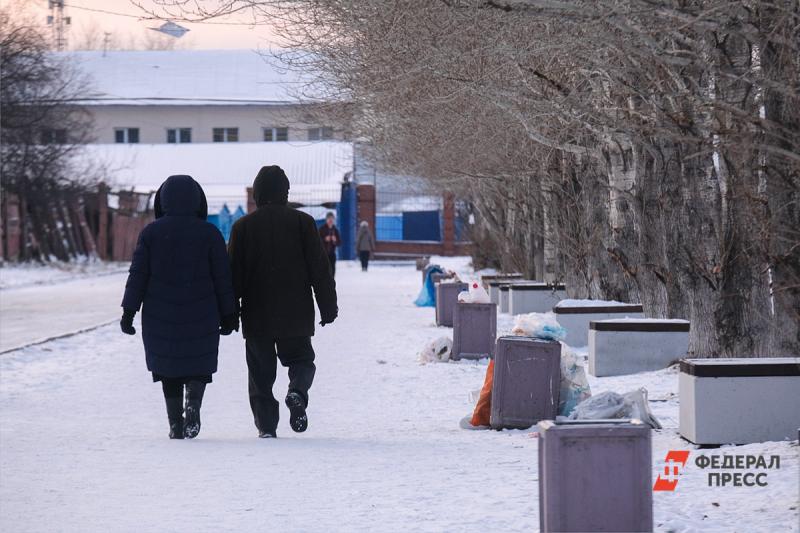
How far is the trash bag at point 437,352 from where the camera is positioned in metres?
14.5

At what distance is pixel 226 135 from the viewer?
7244 centimetres

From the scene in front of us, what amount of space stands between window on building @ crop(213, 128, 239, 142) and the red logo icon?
65.6 meters

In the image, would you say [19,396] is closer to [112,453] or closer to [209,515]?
[112,453]

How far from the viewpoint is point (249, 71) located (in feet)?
243

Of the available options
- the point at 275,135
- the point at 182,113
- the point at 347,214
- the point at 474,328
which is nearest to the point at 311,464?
the point at 474,328

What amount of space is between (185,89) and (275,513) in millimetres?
68129

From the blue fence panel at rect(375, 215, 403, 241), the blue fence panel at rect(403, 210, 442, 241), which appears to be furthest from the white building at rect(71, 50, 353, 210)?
the blue fence panel at rect(403, 210, 442, 241)

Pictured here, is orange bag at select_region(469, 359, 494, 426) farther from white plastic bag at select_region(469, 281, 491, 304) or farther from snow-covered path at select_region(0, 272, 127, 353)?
snow-covered path at select_region(0, 272, 127, 353)

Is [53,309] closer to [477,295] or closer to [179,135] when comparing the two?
[477,295]

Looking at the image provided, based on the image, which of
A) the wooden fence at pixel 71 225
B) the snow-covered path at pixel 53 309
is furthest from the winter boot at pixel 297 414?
the wooden fence at pixel 71 225

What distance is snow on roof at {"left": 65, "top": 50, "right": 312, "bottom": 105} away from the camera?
71.7m

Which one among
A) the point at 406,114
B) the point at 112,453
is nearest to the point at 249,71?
the point at 406,114

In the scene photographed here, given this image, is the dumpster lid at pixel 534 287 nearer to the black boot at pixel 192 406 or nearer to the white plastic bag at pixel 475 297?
the white plastic bag at pixel 475 297

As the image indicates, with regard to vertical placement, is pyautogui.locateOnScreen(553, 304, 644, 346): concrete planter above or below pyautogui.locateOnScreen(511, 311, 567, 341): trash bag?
below
